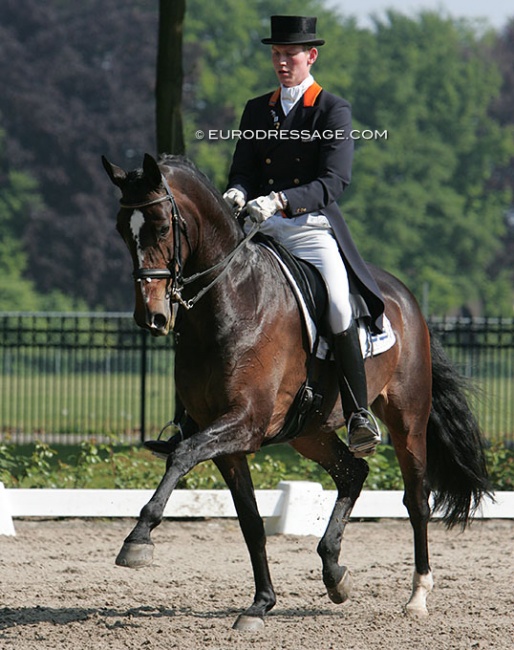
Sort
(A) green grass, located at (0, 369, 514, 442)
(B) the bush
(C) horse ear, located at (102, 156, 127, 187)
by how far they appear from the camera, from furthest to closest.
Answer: (A) green grass, located at (0, 369, 514, 442) < (B) the bush < (C) horse ear, located at (102, 156, 127, 187)

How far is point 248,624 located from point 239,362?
Answer: 4.69 feet

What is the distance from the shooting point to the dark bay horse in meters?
5.86

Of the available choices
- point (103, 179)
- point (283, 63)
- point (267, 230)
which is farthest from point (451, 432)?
point (103, 179)

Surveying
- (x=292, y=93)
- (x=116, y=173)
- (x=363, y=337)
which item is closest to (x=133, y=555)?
(x=116, y=173)

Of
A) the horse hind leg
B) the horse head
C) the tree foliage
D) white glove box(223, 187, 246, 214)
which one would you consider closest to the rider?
white glove box(223, 187, 246, 214)

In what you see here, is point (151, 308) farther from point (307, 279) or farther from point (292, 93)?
point (292, 93)

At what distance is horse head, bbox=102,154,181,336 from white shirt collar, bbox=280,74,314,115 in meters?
1.37

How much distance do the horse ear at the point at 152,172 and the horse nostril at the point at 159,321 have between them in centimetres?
62

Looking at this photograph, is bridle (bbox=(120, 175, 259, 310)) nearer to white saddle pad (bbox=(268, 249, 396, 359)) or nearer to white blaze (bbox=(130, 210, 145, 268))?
white blaze (bbox=(130, 210, 145, 268))

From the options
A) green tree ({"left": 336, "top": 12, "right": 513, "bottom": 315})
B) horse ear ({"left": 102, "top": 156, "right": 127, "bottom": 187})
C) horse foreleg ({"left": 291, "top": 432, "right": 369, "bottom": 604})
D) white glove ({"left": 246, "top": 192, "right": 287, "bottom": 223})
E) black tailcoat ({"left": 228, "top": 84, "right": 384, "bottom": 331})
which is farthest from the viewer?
green tree ({"left": 336, "top": 12, "right": 513, "bottom": 315})

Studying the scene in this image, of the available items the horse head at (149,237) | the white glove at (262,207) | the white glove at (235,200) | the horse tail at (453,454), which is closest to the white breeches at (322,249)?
the white glove at (235,200)

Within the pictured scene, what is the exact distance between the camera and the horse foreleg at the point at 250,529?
21.7ft

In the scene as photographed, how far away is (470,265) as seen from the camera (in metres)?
58.4

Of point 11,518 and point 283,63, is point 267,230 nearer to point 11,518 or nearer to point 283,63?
point 283,63
